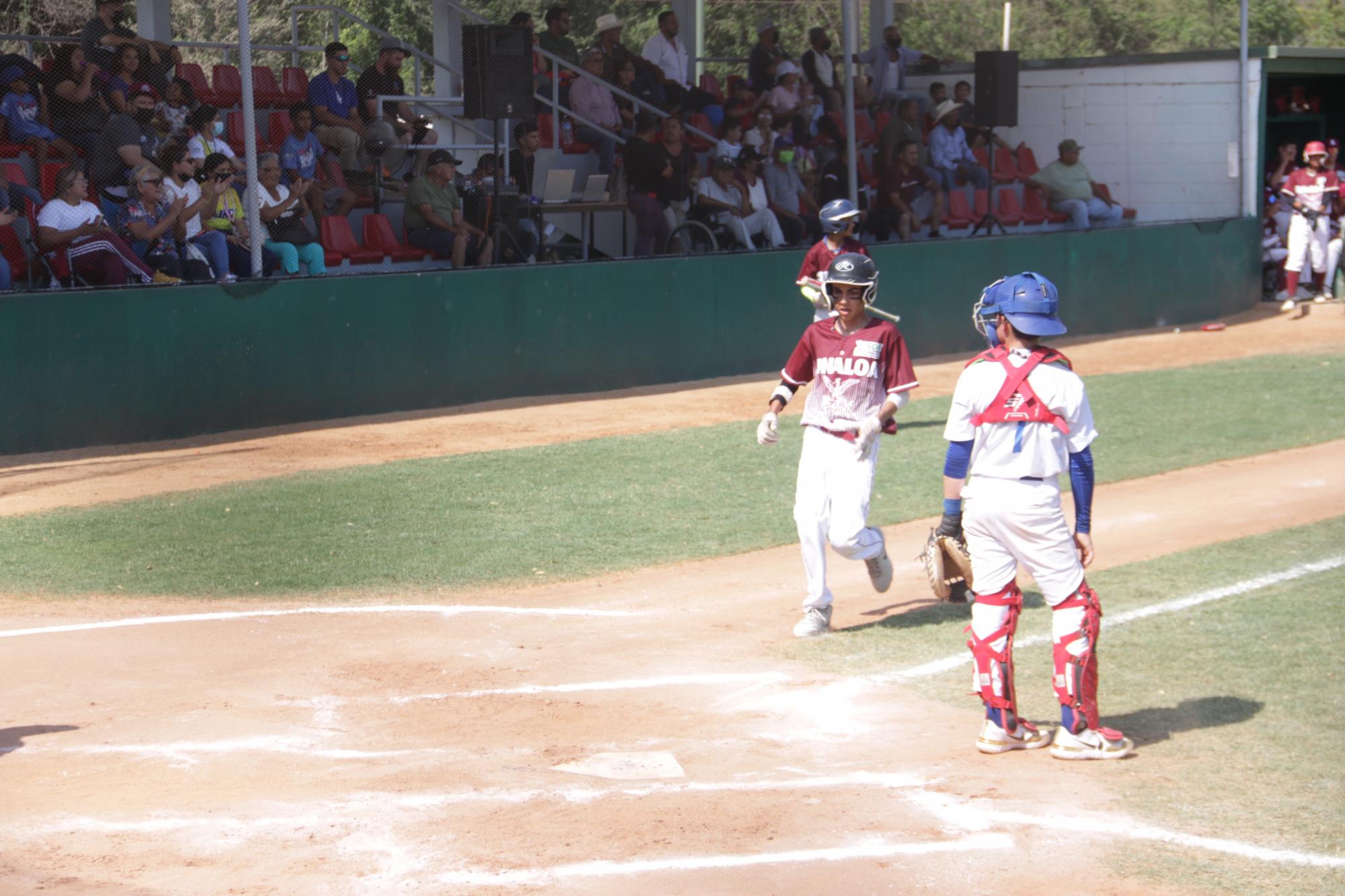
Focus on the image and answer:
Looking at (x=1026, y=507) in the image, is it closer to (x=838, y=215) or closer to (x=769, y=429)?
(x=769, y=429)

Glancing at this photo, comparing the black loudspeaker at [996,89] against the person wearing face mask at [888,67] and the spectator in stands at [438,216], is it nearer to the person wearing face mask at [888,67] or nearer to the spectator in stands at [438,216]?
the person wearing face mask at [888,67]

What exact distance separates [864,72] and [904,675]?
841 inches

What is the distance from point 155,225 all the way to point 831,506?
9.27 meters

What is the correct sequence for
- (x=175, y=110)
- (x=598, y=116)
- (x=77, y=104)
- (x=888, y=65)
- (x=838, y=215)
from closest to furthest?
1. (x=838, y=215)
2. (x=77, y=104)
3. (x=175, y=110)
4. (x=598, y=116)
5. (x=888, y=65)

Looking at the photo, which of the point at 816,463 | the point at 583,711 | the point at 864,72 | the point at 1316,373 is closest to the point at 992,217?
the point at 864,72

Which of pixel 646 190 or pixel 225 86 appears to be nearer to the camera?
pixel 225 86

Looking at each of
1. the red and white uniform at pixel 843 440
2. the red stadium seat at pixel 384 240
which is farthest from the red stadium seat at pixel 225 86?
the red and white uniform at pixel 843 440

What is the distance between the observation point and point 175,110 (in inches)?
632

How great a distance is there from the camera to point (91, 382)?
13.9 metres

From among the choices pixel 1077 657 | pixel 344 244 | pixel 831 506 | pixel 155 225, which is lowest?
pixel 1077 657

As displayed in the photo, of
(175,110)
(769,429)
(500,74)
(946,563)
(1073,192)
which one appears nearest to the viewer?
(946,563)

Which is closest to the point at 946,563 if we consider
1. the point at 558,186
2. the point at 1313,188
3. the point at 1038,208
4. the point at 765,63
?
the point at 558,186

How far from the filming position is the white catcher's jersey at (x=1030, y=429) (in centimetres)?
603

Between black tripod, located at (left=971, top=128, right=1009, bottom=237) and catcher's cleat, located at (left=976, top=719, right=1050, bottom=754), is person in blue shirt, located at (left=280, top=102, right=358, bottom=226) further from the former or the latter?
catcher's cleat, located at (left=976, top=719, right=1050, bottom=754)
